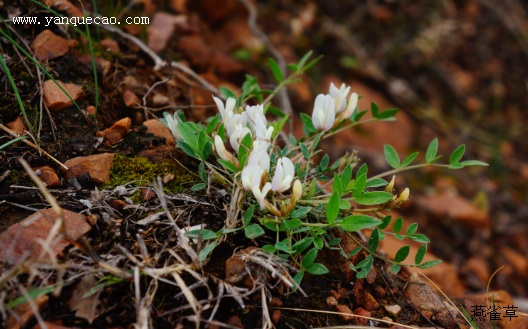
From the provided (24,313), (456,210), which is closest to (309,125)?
(24,313)

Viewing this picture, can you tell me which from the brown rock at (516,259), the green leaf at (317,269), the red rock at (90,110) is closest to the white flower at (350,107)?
the green leaf at (317,269)

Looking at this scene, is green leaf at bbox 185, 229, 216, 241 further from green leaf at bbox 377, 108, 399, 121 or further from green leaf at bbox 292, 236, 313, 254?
green leaf at bbox 377, 108, 399, 121

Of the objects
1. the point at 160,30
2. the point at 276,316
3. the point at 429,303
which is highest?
the point at 160,30

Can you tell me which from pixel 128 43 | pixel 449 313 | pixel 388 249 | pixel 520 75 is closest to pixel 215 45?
pixel 128 43

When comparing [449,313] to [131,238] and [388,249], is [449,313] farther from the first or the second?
[131,238]

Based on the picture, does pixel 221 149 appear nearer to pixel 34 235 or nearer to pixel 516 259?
pixel 34 235

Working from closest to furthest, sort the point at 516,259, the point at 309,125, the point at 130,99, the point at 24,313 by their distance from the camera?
the point at 24,313
the point at 309,125
the point at 130,99
the point at 516,259
